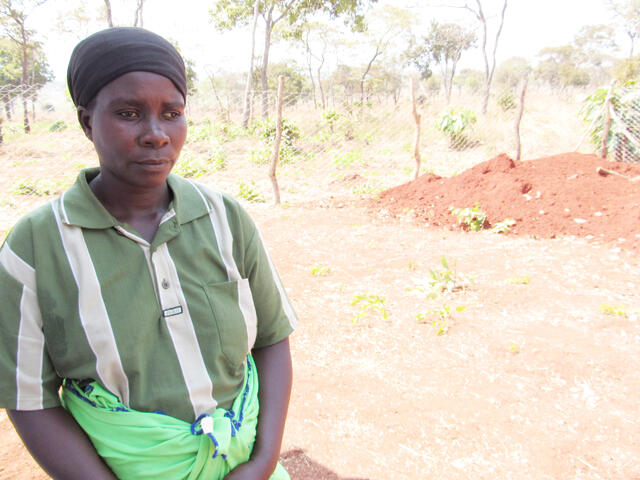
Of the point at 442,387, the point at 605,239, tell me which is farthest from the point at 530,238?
the point at 442,387

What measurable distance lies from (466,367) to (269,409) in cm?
198

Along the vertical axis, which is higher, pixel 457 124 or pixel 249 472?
pixel 249 472

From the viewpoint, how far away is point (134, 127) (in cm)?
89

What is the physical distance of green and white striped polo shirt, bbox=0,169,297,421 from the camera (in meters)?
0.82

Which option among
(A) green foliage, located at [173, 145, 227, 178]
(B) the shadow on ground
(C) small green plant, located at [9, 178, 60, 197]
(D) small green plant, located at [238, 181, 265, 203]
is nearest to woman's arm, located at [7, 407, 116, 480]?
(B) the shadow on ground

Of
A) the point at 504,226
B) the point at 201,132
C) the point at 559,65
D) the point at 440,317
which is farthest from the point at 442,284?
the point at 559,65

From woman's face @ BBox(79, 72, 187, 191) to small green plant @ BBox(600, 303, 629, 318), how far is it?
3.45 metres

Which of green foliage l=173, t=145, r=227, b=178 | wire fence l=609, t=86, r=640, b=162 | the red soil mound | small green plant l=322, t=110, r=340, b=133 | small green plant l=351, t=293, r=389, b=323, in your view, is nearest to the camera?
small green plant l=351, t=293, r=389, b=323

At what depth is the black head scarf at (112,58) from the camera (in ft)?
2.84

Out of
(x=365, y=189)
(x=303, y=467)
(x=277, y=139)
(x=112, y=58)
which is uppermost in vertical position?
(x=112, y=58)

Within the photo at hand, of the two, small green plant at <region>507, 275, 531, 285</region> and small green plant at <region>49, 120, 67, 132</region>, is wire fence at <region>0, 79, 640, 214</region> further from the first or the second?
small green plant at <region>507, 275, 531, 285</region>

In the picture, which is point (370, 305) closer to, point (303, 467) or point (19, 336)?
point (303, 467)

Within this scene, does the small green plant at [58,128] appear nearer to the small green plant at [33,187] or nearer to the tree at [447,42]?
the small green plant at [33,187]

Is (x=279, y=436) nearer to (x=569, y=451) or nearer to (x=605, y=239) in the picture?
(x=569, y=451)
